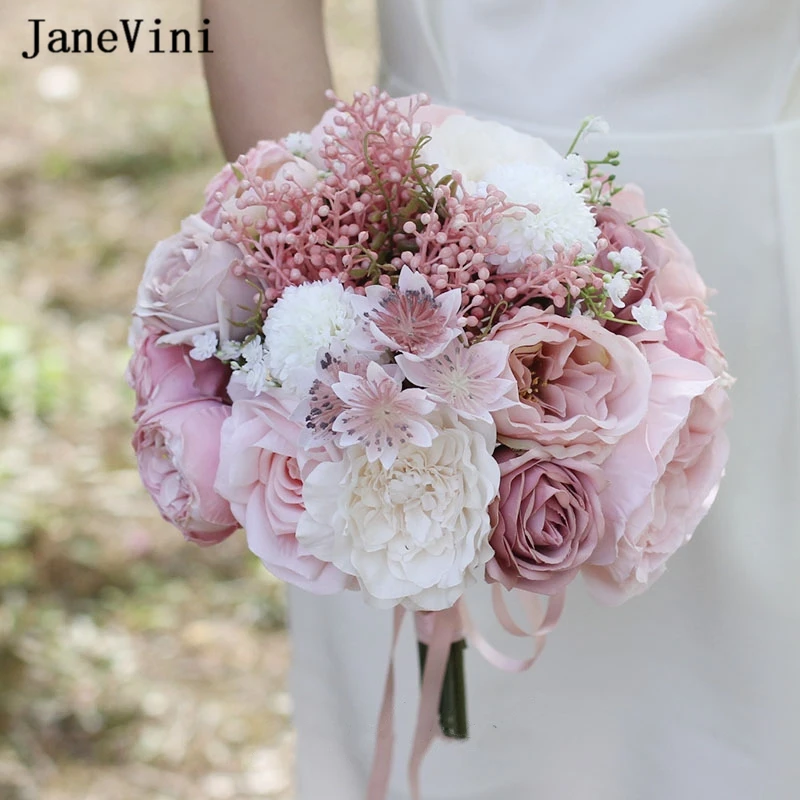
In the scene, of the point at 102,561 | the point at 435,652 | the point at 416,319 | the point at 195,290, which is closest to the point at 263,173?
the point at 195,290

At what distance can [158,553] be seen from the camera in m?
2.42

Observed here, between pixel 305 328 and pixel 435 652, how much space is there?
0.43m

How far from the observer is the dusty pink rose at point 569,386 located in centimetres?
77

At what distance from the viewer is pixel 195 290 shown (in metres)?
0.84

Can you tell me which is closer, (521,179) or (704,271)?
(521,179)

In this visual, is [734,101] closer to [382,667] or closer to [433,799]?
[382,667]

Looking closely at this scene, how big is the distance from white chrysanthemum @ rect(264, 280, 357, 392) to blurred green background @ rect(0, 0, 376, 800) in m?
1.41

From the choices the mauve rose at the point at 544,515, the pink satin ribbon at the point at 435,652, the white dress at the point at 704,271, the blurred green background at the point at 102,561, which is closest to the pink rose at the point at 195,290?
the mauve rose at the point at 544,515

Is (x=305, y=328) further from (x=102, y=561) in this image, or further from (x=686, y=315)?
(x=102, y=561)

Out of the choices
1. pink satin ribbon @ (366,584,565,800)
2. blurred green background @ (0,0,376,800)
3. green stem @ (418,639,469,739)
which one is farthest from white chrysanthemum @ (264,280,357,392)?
blurred green background @ (0,0,376,800)

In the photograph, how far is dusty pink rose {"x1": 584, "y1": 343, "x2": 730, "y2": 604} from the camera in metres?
0.81

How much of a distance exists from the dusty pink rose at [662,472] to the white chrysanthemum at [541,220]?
11cm

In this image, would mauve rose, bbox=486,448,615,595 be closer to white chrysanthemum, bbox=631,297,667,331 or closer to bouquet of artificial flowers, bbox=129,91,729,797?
bouquet of artificial flowers, bbox=129,91,729,797

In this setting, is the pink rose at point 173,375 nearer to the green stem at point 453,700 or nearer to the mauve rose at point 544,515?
the mauve rose at point 544,515
